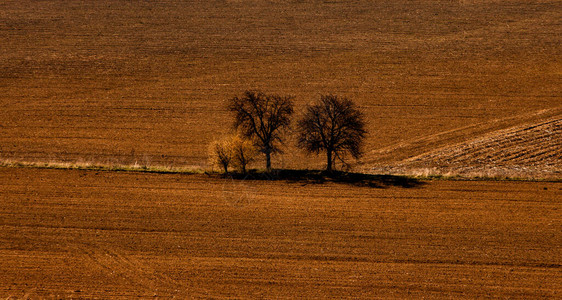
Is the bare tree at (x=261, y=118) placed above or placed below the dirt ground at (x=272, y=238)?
above

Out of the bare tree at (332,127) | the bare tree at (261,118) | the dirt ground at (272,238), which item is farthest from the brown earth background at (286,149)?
the bare tree at (261,118)

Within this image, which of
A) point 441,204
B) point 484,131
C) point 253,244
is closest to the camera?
point 253,244

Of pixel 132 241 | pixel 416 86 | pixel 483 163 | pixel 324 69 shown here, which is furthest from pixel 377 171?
pixel 324 69

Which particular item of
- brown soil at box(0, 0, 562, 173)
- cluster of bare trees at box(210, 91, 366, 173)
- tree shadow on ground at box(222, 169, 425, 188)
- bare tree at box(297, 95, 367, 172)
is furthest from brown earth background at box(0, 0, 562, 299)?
bare tree at box(297, 95, 367, 172)

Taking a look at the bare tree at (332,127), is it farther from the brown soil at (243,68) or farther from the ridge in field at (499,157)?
the brown soil at (243,68)

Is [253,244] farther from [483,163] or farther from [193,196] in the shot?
[483,163]

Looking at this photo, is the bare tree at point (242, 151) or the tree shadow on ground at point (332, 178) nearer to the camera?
the tree shadow on ground at point (332, 178)
